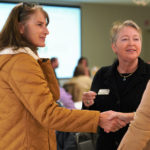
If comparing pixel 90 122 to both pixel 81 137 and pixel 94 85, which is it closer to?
pixel 94 85

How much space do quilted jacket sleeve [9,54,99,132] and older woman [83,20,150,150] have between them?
1.76ft

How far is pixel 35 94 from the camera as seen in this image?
128cm

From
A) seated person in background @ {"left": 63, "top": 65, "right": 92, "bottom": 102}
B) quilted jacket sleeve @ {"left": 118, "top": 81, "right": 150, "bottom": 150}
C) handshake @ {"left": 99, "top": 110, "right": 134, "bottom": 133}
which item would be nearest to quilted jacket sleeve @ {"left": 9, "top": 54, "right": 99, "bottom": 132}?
handshake @ {"left": 99, "top": 110, "right": 134, "bottom": 133}

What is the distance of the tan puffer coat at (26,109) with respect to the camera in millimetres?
1276

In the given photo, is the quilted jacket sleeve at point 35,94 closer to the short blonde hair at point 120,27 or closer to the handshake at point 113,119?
the handshake at point 113,119

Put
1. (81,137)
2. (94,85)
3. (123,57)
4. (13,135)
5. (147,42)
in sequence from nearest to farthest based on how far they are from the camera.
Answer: (13,135) → (123,57) → (94,85) → (81,137) → (147,42)

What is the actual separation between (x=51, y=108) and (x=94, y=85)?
2.46 feet

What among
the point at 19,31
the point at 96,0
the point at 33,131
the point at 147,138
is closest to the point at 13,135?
the point at 33,131

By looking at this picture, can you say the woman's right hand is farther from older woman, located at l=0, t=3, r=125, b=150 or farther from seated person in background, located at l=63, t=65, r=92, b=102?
seated person in background, located at l=63, t=65, r=92, b=102

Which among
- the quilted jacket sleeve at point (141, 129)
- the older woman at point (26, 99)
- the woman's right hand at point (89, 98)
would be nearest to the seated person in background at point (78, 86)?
the woman's right hand at point (89, 98)

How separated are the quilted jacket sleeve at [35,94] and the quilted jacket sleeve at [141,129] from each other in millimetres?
362

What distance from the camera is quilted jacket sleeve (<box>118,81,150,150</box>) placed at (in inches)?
40.4

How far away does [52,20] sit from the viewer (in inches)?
314

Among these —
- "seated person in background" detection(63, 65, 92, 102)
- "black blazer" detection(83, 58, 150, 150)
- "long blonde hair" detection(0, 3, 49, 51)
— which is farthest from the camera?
"seated person in background" detection(63, 65, 92, 102)
